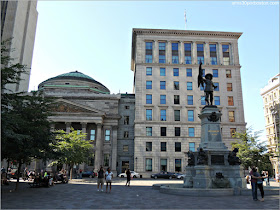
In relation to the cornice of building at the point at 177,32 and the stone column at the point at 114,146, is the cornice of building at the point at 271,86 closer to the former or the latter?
the cornice of building at the point at 177,32

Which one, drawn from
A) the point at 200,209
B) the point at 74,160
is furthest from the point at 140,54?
the point at 200,209

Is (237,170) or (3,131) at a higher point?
(3,131)

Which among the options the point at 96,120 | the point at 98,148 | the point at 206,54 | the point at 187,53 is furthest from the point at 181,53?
the point at 98,148

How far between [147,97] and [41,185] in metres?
34.6

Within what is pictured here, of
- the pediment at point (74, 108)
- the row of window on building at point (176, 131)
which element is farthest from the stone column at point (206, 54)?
the pediment at point (74, 108)

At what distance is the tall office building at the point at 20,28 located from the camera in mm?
61312

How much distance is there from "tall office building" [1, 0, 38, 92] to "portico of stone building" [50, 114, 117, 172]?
17712 millimetres

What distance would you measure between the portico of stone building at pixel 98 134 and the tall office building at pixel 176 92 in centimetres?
663

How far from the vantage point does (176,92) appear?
177ft

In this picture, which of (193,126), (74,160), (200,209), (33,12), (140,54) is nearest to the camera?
(200,209)

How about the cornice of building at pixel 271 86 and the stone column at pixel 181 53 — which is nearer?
the stone column at pixel 181 53

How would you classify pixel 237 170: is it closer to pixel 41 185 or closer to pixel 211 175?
pixel 211 175

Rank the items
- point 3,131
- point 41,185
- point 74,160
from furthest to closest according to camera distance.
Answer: point 74,160, point 41,185, point 3,131

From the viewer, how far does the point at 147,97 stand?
53.2 metres
